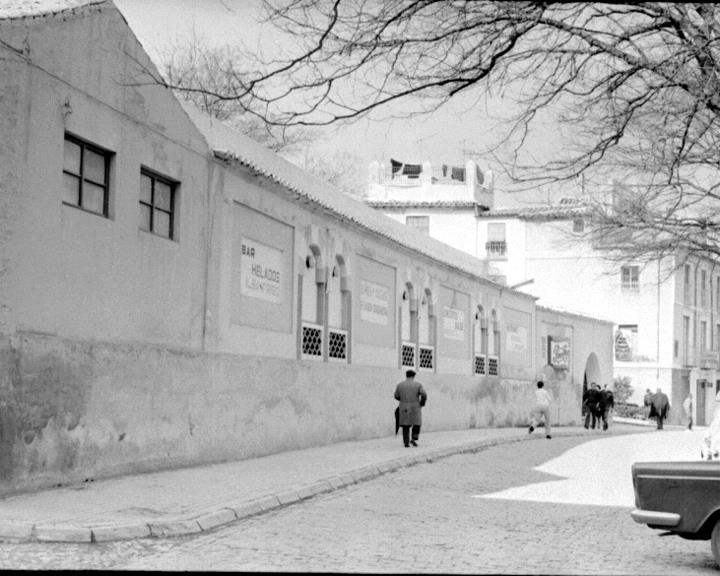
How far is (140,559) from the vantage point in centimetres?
956

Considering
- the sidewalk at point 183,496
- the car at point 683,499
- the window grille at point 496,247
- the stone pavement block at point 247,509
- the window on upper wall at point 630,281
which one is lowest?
the stone pavement block at point 247,509

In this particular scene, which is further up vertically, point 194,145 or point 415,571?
point 194,145

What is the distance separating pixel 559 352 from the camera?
138 feet

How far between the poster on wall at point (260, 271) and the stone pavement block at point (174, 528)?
26.4 ft

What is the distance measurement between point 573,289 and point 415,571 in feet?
180

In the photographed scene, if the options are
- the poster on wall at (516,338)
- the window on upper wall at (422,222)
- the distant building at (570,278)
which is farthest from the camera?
the window on upper wall at (422,222)

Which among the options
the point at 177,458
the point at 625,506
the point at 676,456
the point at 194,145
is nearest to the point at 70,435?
the point at 177,458

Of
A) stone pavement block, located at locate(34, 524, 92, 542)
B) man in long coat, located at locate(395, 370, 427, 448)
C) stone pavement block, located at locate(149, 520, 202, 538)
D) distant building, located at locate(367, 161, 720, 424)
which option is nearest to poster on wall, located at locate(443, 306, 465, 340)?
man in long coat, located at locate(395, 370, 427, 448)

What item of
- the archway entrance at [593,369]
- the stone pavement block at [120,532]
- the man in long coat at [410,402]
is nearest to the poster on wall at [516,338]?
the archway entrance at [593,369]

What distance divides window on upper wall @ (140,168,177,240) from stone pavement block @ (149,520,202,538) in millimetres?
5883

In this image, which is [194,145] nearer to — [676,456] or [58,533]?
[58,533]

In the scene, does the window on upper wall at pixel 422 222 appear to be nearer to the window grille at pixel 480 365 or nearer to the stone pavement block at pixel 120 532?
the window grille at pixel 480 365

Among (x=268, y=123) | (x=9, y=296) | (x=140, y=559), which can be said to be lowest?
(x=140, y=559)

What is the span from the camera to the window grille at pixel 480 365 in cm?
3362
